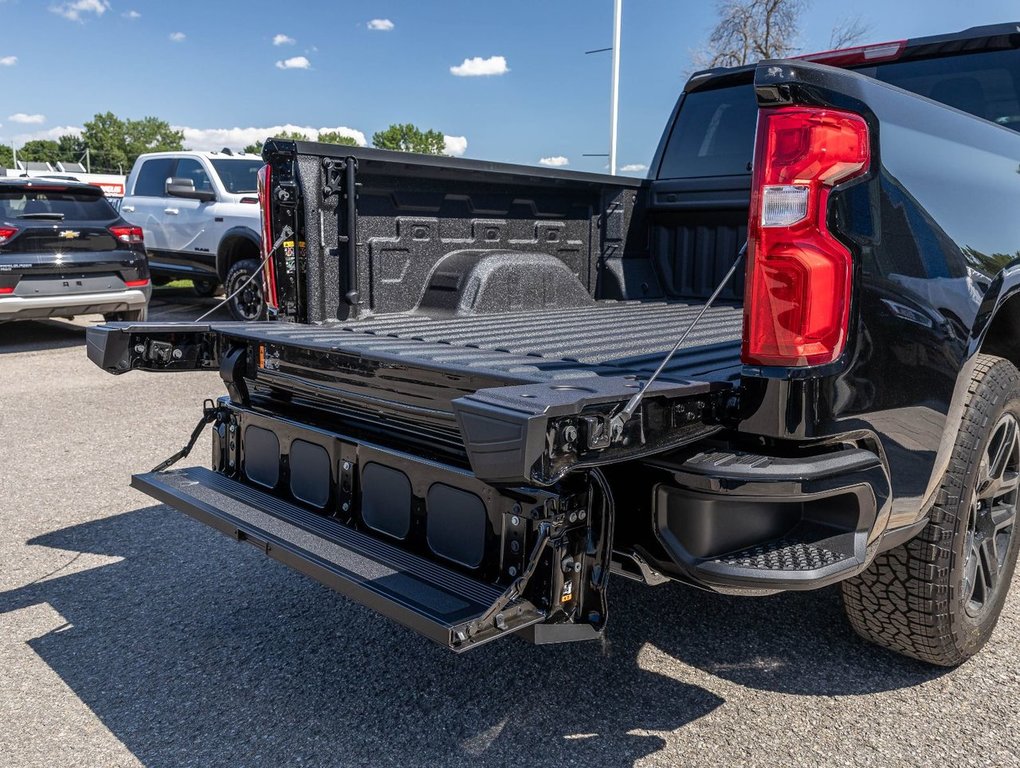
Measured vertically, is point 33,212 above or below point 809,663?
above

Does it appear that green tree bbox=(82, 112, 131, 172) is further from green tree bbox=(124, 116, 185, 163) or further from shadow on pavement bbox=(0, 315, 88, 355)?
shadow on pavement bbox=(0, 315, 88, 355)

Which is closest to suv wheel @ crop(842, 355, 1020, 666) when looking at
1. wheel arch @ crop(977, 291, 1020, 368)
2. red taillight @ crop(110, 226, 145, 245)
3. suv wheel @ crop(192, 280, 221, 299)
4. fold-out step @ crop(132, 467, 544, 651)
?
wheel arch @ crop(977, 291, 1020, 368)

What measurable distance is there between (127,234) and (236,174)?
205 cm

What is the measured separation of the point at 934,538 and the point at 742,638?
85 cm

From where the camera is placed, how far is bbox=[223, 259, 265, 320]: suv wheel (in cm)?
905

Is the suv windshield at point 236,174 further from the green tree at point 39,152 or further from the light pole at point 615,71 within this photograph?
the green tree at point 39,152

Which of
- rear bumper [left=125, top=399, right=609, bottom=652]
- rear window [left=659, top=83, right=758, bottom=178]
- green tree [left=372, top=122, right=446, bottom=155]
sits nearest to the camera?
rear bumper [left=125, top=399, right=609, bottom=652]

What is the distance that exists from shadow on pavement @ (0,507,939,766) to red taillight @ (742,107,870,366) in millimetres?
1288

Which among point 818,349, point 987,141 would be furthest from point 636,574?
point 987,141

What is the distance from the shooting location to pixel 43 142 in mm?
107812

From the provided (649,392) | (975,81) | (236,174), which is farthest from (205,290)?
(649,392)

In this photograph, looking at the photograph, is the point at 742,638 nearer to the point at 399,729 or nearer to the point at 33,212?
the point at 399,729

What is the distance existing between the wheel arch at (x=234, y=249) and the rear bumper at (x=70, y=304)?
1313 mm

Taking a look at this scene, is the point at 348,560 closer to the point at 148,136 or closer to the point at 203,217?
the point at 203,217
